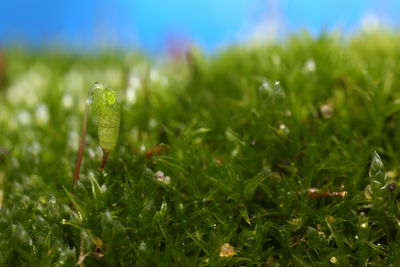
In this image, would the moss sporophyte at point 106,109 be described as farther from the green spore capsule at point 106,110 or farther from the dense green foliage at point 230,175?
the dense green foliage at point 230,175

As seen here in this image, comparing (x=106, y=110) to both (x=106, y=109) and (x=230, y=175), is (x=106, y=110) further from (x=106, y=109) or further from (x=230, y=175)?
(x=230, y=175)

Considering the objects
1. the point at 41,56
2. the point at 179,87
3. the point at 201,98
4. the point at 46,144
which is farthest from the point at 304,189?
the point at 41,56

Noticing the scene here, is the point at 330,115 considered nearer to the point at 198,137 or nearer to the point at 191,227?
the point at 198,137

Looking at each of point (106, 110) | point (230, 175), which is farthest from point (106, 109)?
point (230, 175)

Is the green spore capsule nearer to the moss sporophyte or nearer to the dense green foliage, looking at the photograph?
the moss sporophyte

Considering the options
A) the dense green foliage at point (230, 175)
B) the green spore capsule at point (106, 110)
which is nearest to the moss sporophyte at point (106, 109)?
the green spore capsule at point (106, 110)

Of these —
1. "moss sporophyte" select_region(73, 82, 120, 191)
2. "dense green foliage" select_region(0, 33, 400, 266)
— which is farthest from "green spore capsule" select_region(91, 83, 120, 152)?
"dense green foliage" select_region(0, 33, 400, 266)
